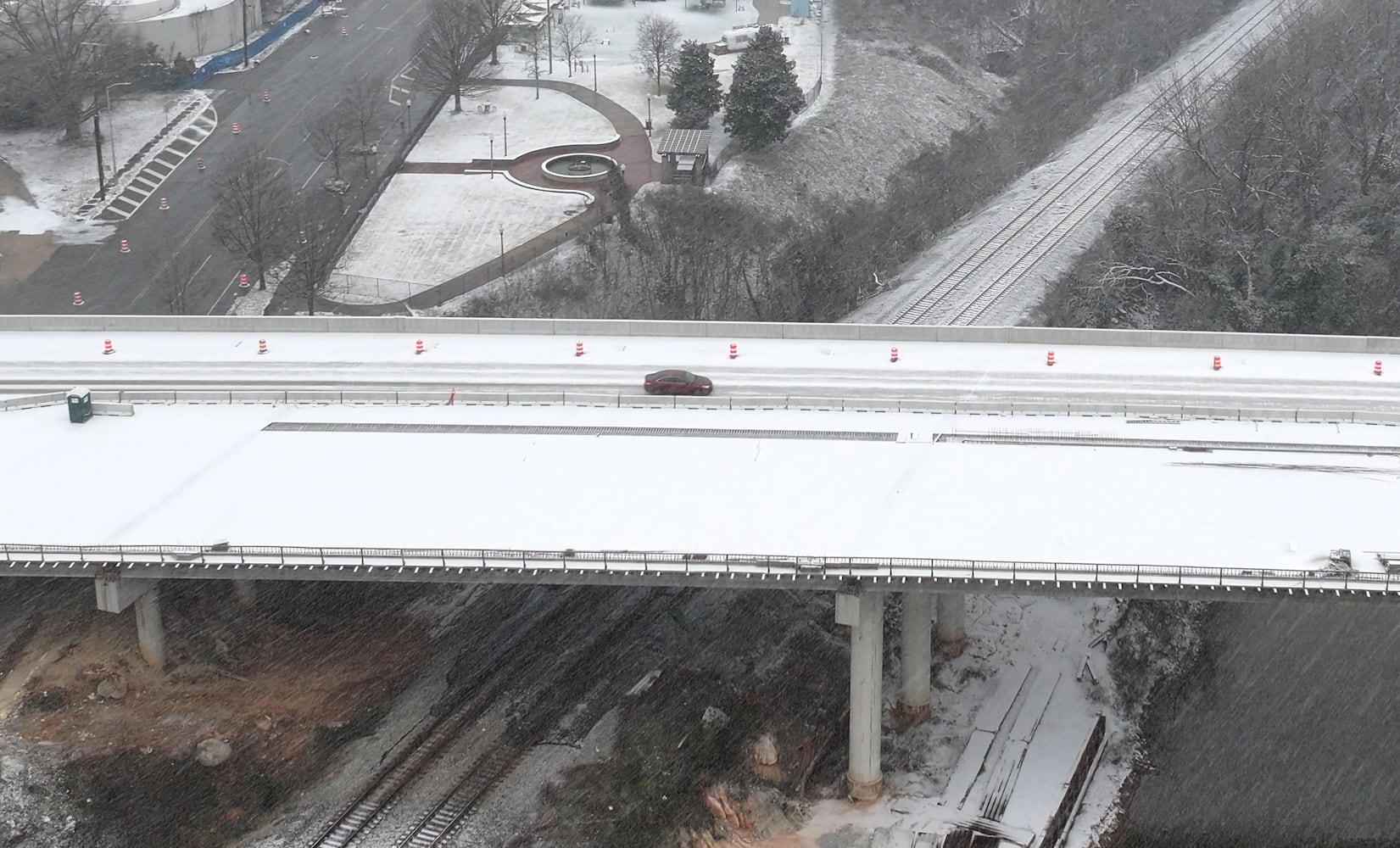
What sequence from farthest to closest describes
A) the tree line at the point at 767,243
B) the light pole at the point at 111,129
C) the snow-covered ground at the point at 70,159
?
1. the light pole at the point at 111,129
2. the snow-covered ground at the point at 70,159
3. the tree line at the point at 767,243

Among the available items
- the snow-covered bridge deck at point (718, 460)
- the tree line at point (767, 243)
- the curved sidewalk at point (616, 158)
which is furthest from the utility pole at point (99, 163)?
the snow-covered bridge deck at point (718, 460)

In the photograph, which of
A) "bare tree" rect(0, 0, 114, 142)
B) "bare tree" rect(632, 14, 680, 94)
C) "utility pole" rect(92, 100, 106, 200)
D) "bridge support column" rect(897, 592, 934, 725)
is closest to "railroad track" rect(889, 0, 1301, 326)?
"bare tree" rect(632, 14, 680, 94)

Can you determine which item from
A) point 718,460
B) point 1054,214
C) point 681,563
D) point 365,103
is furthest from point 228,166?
point 681,563

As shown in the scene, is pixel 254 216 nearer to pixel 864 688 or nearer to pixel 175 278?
pixel 175 278

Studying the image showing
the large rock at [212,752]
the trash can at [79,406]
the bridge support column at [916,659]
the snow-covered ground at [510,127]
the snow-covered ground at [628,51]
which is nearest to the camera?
the large rock at [212,752]

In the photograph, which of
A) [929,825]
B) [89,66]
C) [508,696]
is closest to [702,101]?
[89,66]

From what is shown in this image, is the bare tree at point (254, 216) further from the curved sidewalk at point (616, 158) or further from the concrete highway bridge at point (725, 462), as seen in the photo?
the concrete highway bridge at point (725, 462)

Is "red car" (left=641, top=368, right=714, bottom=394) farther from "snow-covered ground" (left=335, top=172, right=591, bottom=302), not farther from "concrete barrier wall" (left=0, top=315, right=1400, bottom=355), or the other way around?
"snow-covered ground" (left=335, top=172, right=591, bottom=302)
